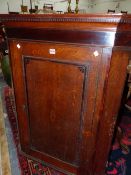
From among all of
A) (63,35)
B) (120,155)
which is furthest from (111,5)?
(63,35)

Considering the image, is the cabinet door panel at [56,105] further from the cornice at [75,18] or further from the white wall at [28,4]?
the white wall at [28,4]

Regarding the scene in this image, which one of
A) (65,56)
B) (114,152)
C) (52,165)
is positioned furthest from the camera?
(114,152)

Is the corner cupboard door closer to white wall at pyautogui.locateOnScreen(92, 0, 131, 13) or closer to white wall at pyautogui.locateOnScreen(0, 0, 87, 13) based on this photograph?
white wall at pyautogui.locateOnScreen(0, 0, 87, 13)

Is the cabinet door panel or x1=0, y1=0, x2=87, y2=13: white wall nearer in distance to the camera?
the cabinet door panel

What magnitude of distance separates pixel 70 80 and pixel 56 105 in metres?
0.25

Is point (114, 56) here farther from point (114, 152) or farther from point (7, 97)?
point (7, 97)

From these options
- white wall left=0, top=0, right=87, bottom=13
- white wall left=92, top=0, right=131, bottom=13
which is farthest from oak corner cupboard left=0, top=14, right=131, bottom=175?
white wall left=92, top=0, right=131, bottom=13

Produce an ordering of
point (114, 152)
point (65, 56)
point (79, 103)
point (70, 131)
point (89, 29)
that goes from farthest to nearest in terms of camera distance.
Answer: point (114, 152) → point (70, 131) → point (79, 103) → point (65, 56) → point (89, 29)

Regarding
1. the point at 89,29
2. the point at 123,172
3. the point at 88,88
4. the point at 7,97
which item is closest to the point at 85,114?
the point at 88,88

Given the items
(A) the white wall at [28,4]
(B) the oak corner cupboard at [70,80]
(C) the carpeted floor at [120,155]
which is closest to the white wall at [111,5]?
(A) the white wall at [28,4]

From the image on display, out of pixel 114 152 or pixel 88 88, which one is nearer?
pixel 88 88

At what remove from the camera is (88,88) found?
3.31 feet

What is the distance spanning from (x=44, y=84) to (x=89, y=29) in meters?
0.50

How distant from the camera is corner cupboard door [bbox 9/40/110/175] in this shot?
976 mm
